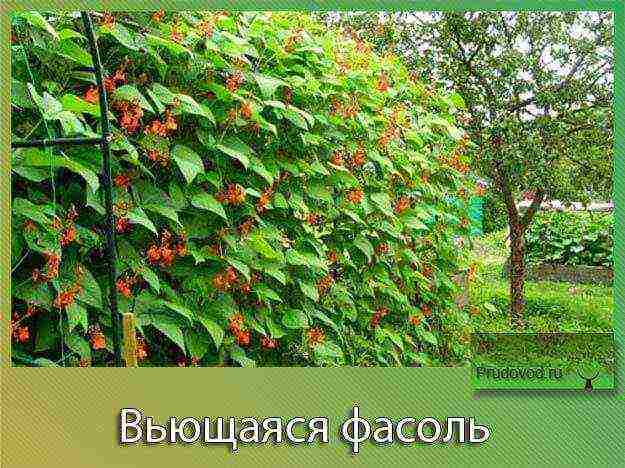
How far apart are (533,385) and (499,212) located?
12.2ft

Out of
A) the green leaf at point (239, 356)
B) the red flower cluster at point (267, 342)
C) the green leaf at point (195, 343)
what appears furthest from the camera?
the red flower cluster at point (267, 342)

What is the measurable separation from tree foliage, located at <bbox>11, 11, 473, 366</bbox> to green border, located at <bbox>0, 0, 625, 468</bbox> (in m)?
0.09

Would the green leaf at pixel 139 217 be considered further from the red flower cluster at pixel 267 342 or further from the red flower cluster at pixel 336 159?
the red flower cluster at pixel 336 159

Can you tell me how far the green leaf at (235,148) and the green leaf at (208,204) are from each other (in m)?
0.13

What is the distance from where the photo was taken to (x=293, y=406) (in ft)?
8.29

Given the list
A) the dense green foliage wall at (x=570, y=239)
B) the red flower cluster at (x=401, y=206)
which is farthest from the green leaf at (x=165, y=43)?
the dense green foliage wall at (x=570, y=239)

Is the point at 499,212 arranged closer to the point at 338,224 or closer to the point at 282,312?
the point at 338,224

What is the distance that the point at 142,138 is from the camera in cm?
244

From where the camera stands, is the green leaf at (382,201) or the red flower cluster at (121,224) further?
the green leaf at (382,201)

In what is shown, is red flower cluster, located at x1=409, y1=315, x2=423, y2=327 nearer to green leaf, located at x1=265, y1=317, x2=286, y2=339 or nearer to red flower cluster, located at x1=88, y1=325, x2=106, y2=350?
green leaf, located at x1=265, y1=317, x2=286, y2=339

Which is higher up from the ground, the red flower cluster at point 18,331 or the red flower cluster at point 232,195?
the red flower cluster at point 232,195

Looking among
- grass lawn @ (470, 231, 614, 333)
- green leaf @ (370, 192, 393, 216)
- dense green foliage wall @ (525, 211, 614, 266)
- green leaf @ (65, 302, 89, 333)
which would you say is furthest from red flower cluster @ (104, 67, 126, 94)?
dense green foliage wall @ (525, 211, 614, 266)

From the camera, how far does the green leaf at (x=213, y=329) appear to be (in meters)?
2.52

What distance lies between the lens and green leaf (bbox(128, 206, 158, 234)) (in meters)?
2.29
